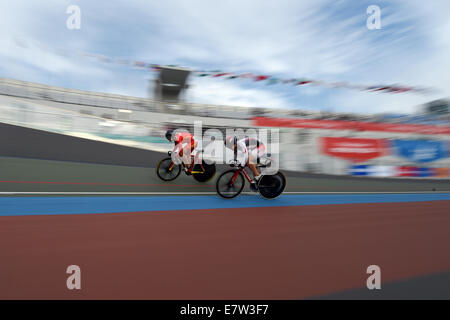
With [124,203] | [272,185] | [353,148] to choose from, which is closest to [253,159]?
[272,185]

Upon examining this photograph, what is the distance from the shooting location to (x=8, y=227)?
8.80ft

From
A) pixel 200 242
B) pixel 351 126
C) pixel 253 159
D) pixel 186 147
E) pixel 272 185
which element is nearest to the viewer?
pixel 200 242

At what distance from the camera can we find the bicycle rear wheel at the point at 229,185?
15.6ft

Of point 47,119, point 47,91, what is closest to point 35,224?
point 47,119

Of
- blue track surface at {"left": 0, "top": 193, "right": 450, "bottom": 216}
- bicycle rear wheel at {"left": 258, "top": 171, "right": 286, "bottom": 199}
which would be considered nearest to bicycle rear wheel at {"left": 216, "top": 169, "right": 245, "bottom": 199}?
blue track surface at {"left": 0, "top": 193, "right": 450, "bottom": 216}

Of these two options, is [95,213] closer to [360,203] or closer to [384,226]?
[384,226]

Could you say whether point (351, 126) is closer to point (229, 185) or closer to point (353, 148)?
point (353, 148)

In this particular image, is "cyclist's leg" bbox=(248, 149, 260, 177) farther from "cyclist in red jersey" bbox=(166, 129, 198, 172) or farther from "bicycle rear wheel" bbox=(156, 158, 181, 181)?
"bicycle rear wheel" bbox=(156, 158, 181, 181)

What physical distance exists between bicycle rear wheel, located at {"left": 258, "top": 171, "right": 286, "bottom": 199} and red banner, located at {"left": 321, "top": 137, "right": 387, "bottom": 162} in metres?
3.82

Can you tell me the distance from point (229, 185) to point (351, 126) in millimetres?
5749

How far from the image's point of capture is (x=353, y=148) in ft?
26.7

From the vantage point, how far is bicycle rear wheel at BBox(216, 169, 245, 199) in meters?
4.76

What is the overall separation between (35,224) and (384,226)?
A: 4237mm

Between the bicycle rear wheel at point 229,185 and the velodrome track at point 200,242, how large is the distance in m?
0.18
